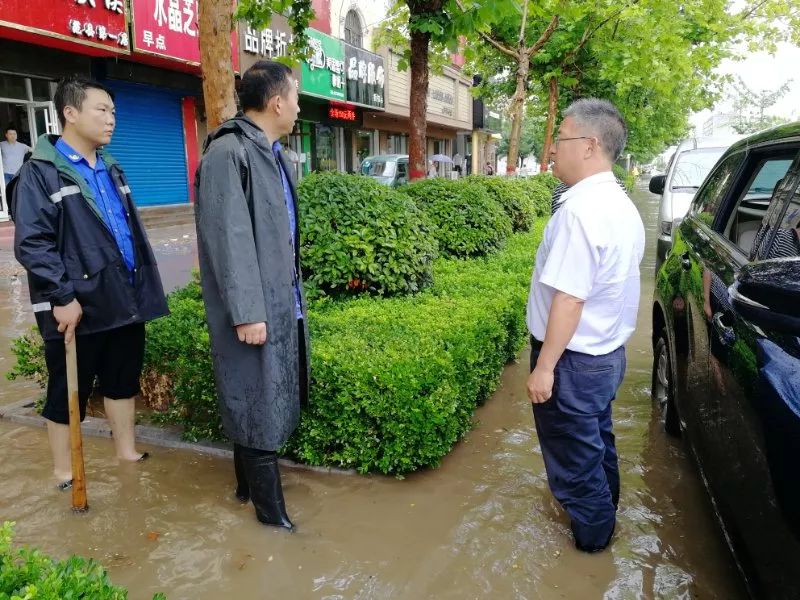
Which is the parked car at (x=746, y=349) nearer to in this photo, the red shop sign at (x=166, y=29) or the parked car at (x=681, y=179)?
the parked car at (x=681, y=179)

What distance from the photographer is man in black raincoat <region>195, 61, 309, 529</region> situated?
242 cm

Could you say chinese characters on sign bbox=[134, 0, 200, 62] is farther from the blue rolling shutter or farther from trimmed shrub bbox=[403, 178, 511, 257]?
trimmed shrub bbox=[403, 178, 511, 257]

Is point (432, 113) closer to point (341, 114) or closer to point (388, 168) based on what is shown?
point (341, 114)

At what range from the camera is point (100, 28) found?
37.0 feet

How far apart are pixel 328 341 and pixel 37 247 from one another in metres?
1.45

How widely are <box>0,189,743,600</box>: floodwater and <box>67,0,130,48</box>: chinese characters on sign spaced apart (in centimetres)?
945

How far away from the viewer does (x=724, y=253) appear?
299 cm

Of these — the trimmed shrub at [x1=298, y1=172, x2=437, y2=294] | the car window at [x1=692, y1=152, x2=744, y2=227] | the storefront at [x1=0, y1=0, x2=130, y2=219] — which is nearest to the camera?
the car window at [x1=692, y1=152, x2=744, y2=227]

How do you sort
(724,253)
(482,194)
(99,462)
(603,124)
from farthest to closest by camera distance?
1. (482,194)
2. (99,462)
3. (724,253)
4. (603,124)

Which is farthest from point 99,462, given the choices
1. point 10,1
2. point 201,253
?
point 10,1

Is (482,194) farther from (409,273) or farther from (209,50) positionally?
(209,50)

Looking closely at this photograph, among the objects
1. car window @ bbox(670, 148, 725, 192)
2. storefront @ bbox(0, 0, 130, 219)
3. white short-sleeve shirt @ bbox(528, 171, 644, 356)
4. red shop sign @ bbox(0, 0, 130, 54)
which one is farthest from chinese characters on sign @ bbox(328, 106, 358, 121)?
white short-sleeve shirt @ bbox(528, 171, 644, 356)

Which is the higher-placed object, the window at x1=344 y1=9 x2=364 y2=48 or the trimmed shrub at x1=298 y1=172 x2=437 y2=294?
the window at x1=344 y1=9 x2=364 y2=48

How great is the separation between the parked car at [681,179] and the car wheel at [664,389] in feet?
11.8
